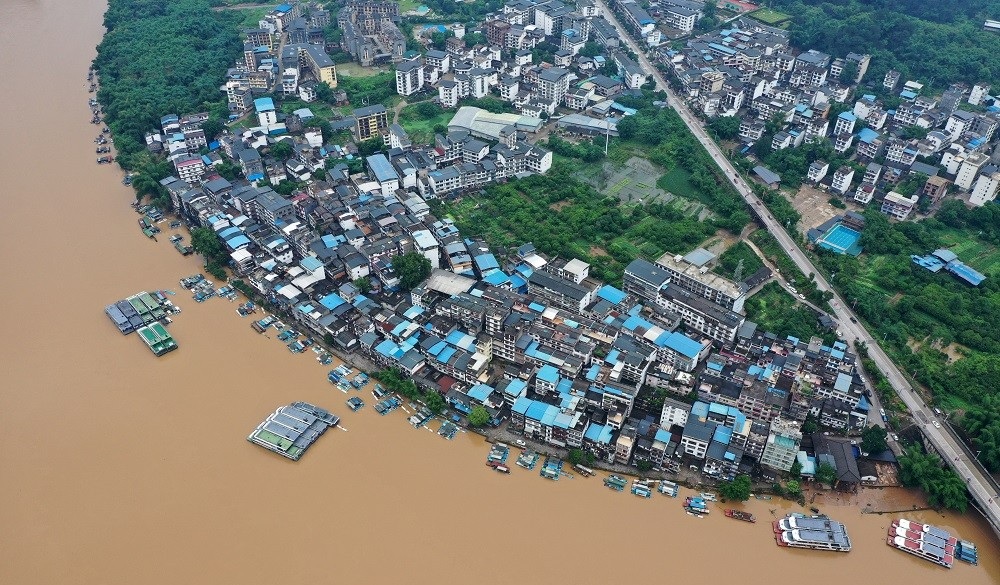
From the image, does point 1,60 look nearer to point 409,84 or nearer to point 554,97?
point 409,84

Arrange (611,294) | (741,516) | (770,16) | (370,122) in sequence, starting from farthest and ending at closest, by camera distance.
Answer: (770,16) < (370,122) < (611,294) < (741,516)

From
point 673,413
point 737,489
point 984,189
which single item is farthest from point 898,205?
point 737,489

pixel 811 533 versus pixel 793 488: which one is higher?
pixel 793 488

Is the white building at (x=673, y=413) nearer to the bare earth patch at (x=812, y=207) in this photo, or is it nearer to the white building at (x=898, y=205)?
the bare earth patch at (x=812, y=207)

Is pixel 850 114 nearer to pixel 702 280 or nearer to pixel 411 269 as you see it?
pixel 702 280

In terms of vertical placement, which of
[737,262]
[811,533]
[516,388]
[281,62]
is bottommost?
[811,533]

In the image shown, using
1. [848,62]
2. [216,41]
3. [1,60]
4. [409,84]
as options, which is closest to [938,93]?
[848,62]

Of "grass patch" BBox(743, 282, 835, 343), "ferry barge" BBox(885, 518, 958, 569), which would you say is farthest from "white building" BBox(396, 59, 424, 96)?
"ferry barge" BBox(885, 518, 958, 569)

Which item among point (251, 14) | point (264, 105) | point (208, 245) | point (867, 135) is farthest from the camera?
point (251, 14)
